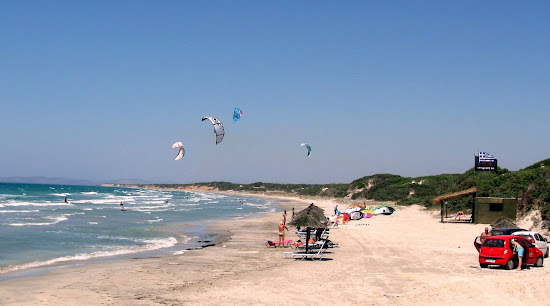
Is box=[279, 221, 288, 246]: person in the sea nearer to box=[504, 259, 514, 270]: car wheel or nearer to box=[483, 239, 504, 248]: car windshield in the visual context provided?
box=[483, 239, 504, 248]: car windshield

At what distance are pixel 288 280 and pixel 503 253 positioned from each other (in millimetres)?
6128

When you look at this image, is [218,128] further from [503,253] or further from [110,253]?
[503,253]

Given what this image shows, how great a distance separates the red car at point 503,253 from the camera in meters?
14.8

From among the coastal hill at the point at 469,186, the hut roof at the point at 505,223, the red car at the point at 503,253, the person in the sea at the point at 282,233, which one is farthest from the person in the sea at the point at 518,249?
the coastal hill at the point at 469,186

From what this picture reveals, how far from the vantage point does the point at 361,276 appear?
13.9m

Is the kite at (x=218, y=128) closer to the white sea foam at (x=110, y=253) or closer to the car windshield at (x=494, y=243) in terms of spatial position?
the white sea foam at (x=110, y=253)

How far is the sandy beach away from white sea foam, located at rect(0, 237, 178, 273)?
1.39m

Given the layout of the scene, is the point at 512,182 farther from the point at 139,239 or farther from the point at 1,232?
the point at 1,232

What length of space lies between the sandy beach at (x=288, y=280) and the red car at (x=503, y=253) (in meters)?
0.35

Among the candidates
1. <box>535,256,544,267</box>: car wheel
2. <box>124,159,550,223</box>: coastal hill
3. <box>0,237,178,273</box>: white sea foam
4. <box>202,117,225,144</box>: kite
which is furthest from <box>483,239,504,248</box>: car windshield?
<box>0,237,178,273</box>: white sea foam

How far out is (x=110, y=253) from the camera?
62.8 feet

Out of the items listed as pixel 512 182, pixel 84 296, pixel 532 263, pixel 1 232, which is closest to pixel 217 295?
pixel 84 296

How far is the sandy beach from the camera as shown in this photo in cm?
1102

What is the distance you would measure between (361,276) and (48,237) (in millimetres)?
15462
